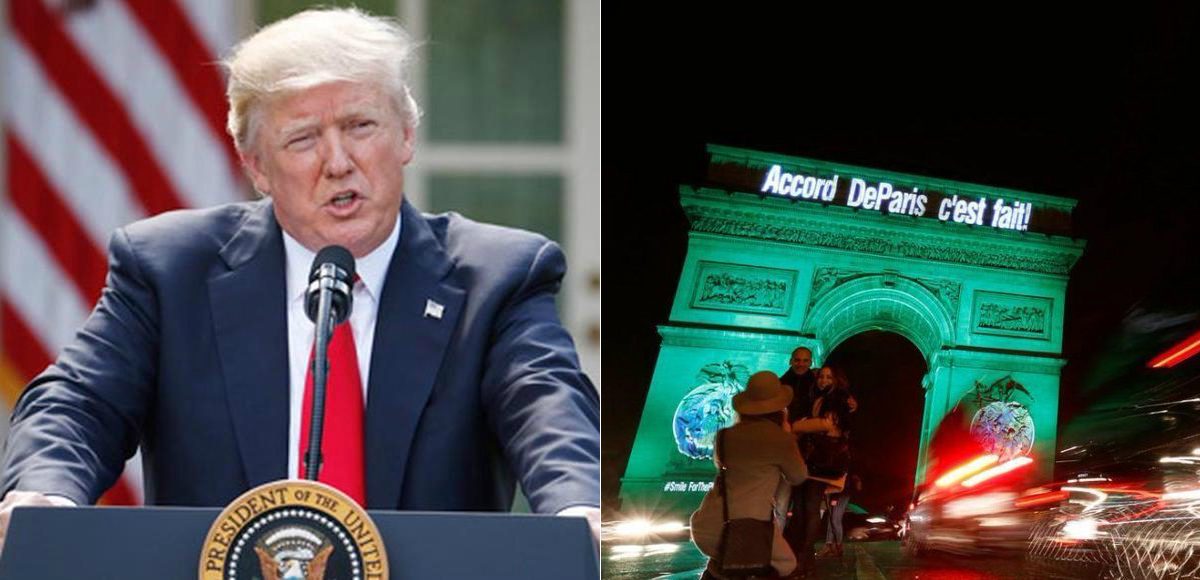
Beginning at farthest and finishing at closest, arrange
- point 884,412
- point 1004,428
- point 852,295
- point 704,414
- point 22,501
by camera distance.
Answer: point 1004,428
point 884,412
point 852,295
point 704,414
point 22,501

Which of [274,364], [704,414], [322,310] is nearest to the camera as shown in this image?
[322,310]

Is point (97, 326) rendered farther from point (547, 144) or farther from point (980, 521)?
point (980, 521)

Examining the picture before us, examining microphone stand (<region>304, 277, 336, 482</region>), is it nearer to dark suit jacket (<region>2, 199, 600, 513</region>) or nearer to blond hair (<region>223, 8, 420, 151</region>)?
dark suit jacket (<region>2, 199, 600, 513</region>)

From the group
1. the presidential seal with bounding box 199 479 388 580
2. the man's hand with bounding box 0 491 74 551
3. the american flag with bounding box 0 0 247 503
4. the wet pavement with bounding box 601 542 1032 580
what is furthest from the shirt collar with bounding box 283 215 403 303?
the wet pavement with bounding box 601 542 1032 580

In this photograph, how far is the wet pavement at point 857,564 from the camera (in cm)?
401

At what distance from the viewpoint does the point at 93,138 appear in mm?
3410

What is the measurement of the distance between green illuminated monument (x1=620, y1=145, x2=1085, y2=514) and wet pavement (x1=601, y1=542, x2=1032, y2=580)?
0.39 ft

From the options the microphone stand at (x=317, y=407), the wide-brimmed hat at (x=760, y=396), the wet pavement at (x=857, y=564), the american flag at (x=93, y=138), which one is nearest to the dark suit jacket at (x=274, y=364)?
the american flag at (x=93, y=138)

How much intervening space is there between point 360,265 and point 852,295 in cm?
164

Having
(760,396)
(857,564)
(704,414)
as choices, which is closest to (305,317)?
(704,414)

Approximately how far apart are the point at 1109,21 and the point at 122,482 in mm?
2772

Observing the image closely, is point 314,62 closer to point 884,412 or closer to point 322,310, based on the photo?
point 322,310

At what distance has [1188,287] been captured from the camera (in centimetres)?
438

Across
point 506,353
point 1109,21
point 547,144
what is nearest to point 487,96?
point 547,144
